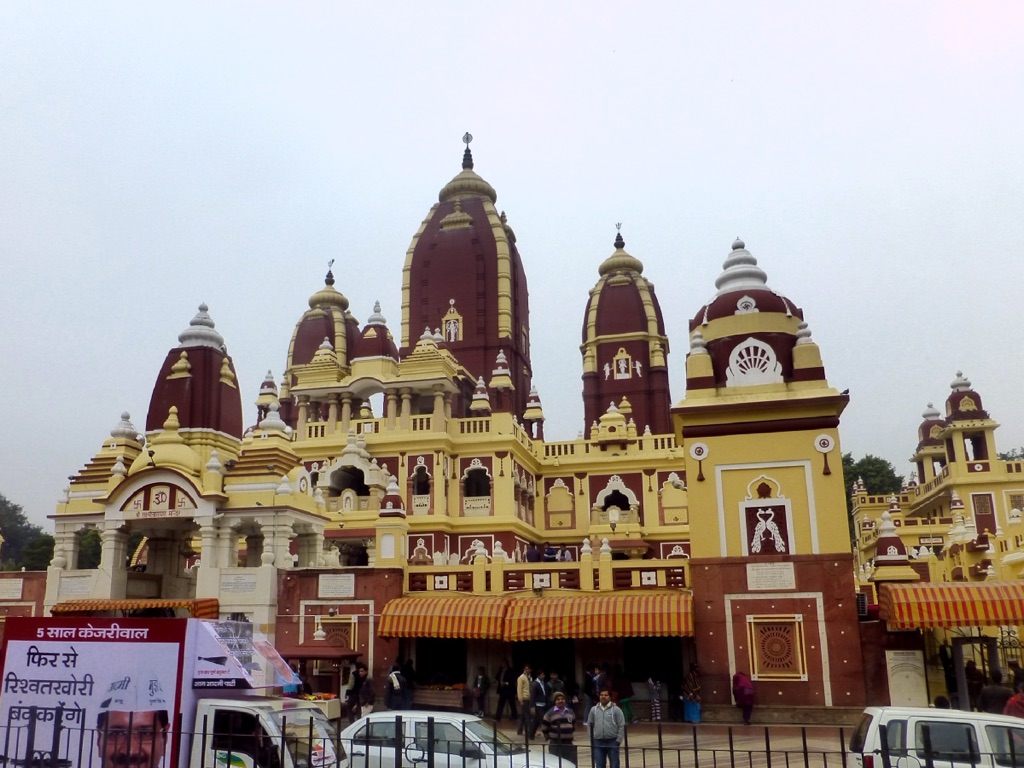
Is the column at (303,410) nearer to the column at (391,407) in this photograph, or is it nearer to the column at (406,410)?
the column at (391,407)

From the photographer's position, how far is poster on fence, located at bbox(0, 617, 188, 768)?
9211 mm

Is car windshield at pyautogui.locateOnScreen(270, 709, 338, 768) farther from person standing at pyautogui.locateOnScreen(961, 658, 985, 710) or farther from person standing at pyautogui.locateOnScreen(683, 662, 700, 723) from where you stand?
person standing at pyautogui.locateOnScreen(961, 658, 985, 710)

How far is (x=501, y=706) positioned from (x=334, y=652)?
3.66 metres

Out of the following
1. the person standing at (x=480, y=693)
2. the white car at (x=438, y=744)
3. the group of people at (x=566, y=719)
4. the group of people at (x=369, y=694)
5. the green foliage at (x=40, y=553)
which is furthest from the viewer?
the green foliage at (x=40, y=553)

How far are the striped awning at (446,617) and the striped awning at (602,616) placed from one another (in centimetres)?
34

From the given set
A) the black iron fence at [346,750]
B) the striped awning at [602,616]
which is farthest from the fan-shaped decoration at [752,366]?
the black iron fence at [346,750]

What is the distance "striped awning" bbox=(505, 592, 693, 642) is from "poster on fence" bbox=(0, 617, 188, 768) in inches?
376

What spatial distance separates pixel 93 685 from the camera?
957 cm

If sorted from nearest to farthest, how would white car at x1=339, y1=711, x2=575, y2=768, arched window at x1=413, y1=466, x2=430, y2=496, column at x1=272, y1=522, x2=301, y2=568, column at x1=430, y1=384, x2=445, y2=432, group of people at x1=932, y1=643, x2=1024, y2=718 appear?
white car at x1=339, y1=711, x2=575, y2=768 → group of people at x1=932, y1=643, x2=1024, y2=718 → column at x1=272, y1=522, x2=301, y2=568 → arched window at x1=413, y1=466, x2=430, y2=496 → column at x1=430, y1=384, x2=445, y2=432

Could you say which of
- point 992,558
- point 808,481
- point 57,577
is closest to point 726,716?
point 808,481

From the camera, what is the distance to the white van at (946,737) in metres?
8.79

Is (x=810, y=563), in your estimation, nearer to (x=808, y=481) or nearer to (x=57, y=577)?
(x=808, y=481)

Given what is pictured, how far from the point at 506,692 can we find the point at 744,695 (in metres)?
4.78

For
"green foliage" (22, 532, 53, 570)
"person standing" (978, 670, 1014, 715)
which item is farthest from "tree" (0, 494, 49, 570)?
"person standing" (978, 670, 1014, 715)
